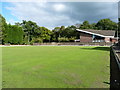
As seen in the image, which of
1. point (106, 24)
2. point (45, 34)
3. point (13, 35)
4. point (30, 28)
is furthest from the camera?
point (106, 24)

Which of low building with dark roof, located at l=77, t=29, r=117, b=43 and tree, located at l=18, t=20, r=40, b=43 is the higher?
tree, located at l=18, t=20, r=40, b=43

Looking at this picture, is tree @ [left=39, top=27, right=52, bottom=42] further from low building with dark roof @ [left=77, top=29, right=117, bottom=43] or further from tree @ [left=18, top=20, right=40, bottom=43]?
low building with dark roof @ [left=77, top=29, right=117, bottom=43]

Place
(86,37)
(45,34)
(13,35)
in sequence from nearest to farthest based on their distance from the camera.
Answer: (13,35), (86,37), (45,34)

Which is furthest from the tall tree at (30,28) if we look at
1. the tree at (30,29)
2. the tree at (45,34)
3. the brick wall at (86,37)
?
the brick wall at (86,37)

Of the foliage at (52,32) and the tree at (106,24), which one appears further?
the tree at (106,24)

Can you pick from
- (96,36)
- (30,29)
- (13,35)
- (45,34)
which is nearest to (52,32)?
(45,34)

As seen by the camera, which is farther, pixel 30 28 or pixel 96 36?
pixel 30 28

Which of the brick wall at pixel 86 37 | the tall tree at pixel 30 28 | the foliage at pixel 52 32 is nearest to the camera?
the brick wall at pixel 86 37

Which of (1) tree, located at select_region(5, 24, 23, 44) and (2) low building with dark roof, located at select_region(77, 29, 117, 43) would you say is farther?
(2) low building with dark roof, located at select_region(77, 29, 117, 43)

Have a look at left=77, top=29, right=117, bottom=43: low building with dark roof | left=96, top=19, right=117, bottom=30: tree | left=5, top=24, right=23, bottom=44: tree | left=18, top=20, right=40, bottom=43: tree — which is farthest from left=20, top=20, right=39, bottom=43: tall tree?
left=96, top=19, right=117, bottom=30: tree

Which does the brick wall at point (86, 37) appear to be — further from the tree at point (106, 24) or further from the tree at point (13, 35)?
the tree at point (106, 24)

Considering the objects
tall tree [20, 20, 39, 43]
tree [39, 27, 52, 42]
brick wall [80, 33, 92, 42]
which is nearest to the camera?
brick wall [80, 33, 92, 42]

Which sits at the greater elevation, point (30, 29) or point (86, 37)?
point (30, 29)

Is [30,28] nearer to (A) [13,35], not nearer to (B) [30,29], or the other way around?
(B) [30,29]
